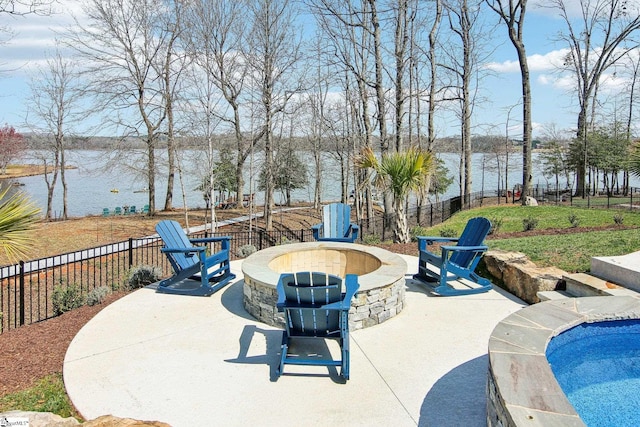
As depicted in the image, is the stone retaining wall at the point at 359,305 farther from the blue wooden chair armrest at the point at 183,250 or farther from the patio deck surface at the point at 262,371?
the blue wooden chair armrest at the point at 183,250

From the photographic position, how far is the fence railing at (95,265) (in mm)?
7156

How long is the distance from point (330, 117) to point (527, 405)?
21904mm

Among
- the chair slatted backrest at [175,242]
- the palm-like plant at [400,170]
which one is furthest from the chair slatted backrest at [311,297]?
the palm-like plant at [400,170]

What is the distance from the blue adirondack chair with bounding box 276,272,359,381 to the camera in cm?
379

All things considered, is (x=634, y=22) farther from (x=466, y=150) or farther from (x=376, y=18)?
(x=376, y=18)

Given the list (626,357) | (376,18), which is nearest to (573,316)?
(626,357)

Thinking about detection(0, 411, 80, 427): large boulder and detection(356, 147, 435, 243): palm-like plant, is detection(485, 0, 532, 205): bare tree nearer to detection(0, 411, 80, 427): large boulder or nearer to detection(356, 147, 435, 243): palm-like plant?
detection(356, 147, 435, 243): palm-like plant

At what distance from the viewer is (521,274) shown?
18.6ft

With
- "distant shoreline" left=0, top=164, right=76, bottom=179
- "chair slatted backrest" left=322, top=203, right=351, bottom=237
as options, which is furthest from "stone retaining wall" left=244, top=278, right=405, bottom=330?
"distant shoreline" left=0, top=164, right=76, bottom=179

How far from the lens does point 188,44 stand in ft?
49.1

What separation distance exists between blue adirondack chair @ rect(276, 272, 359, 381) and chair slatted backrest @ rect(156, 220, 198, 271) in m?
2.59

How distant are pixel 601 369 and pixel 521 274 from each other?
2.19 meters

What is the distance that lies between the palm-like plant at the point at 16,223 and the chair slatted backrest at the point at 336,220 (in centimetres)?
454

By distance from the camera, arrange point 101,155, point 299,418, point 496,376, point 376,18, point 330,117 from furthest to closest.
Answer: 1. point 330,117
2. point 101,155
3. point 376,18
4. point 299,418
5. point 496,376
